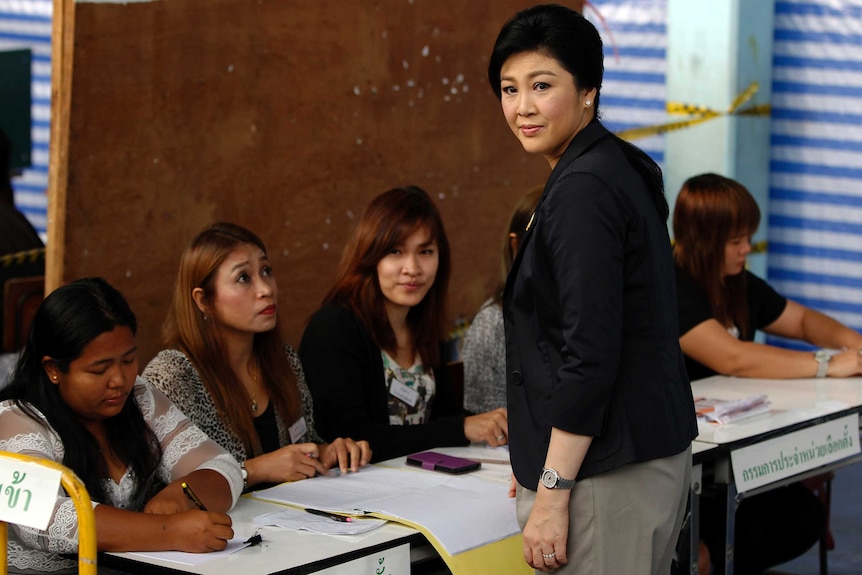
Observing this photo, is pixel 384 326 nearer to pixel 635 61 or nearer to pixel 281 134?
pixel 281 134

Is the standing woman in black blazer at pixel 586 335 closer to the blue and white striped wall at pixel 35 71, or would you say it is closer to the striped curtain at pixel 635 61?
the striped curtain at pixel 635 61

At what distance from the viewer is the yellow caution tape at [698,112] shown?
6305 mm

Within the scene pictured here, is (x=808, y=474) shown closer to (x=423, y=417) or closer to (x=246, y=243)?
(x=423, y=417)

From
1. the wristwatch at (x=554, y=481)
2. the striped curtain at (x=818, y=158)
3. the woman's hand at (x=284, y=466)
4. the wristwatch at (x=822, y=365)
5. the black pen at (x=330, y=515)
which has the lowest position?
the black pen at (x=330, y=515)

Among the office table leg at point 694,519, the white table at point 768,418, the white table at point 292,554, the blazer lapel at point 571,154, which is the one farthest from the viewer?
the white table at point 768,418

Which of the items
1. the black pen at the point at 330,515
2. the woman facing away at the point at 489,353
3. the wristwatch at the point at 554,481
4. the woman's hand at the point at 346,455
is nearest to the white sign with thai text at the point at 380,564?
the black pen at the point at 330,515

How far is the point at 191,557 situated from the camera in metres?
2.13

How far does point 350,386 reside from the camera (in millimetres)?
3199

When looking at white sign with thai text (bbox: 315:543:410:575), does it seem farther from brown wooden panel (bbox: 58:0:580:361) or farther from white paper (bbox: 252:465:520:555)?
brown wooden panel (bbox: 58:0:580:361)

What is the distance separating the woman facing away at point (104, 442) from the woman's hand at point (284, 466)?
16 cm

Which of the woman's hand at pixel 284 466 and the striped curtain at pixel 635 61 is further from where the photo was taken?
the striped curtain at pixel 635 61

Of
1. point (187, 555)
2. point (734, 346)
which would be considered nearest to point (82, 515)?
point (187, 555)

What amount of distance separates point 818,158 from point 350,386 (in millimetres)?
4070

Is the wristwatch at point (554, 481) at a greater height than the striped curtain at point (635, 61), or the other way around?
the striped curtain at point (635, 61)
